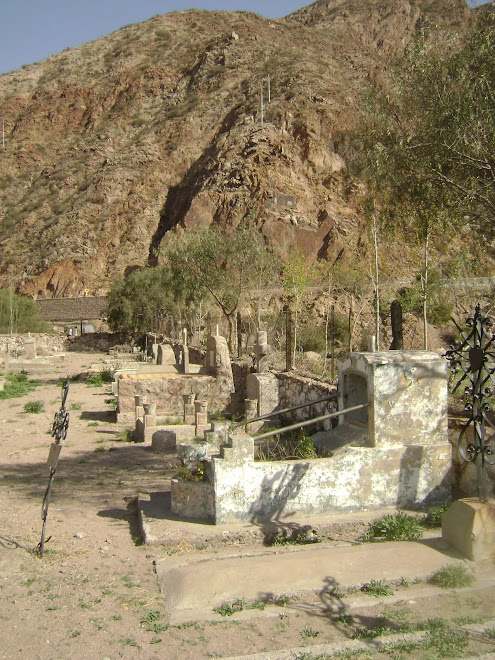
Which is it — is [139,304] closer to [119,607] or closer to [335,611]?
[119,607]

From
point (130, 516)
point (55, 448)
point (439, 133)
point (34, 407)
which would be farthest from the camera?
point (34, 407)

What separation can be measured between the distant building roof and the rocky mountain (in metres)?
2.97

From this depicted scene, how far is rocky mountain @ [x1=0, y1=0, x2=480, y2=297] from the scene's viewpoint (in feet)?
177

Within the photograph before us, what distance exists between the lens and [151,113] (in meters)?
76.2

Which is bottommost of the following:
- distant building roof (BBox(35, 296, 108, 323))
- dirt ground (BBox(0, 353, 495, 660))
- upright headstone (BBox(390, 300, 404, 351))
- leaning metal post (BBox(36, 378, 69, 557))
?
dirt ground (BBox(0, 353, 495, 660))

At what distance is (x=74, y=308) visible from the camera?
55.1m

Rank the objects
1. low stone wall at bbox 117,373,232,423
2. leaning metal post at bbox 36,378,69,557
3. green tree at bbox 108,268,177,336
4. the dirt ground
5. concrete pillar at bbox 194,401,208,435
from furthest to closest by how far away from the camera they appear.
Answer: green tree at bbox 108,268,177,336 → low stone wall at bbox 117,373,232,423 → concrete pillar at bbox 194,401,208,435 → leaning metal post at bbox 36,378,69,557 → the dirt ground

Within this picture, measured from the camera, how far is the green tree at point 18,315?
4694cm

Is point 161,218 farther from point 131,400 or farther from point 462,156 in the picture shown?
point 462,156

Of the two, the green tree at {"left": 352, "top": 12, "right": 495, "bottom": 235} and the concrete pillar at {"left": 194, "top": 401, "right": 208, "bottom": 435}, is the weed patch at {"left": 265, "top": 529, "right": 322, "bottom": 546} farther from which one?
the concrete pillar at {"left": 194, "top": 401, "right": 208, "bottom": 435}

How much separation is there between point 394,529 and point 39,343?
40825 mm

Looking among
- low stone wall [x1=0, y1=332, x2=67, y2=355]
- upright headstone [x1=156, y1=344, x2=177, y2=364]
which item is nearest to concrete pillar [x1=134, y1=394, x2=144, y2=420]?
upright headstone [x1=156, y1=344, x2=177, y2=364]

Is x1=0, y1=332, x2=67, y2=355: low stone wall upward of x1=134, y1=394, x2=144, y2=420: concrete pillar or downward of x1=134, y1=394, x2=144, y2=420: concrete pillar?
upward

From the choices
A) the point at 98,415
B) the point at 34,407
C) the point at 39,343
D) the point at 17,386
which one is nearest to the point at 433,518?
the point at 98,415
